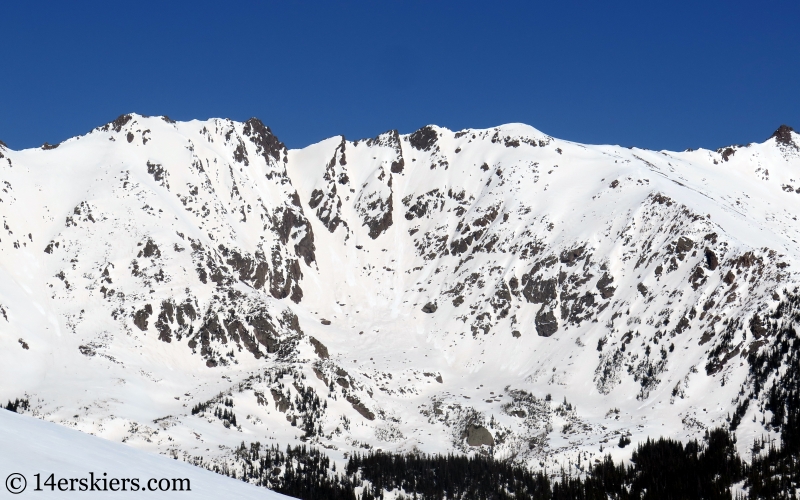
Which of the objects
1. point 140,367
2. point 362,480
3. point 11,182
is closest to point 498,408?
point 362,480

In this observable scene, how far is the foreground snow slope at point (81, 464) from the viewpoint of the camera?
16500 mm

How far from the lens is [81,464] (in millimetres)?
18203

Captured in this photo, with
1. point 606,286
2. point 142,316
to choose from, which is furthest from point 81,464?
point 606,286

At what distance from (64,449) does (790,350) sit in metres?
133

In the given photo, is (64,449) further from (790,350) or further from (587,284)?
(587,284)

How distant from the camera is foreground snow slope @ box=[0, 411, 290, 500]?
16500 mm

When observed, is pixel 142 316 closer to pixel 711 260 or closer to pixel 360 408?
pixel 360 408

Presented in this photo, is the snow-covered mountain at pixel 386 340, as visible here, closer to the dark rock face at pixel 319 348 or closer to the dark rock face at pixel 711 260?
the dark rock face at pixel 319 348

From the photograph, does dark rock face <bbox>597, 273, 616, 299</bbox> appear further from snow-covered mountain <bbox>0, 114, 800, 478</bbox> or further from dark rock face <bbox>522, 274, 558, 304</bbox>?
dark rock face <bbox>522, 274, 558, 304</bbox>

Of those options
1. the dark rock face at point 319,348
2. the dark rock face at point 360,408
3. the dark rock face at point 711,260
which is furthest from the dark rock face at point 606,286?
the dark rock face at point 319,348
